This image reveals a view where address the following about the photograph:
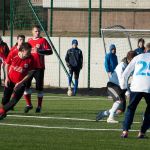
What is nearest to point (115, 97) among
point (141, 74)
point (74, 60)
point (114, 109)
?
point (114, 109)

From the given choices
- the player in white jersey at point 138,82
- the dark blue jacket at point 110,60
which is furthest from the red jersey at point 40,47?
the dark blue jacket at point 110,60

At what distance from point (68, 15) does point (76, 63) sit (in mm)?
12019

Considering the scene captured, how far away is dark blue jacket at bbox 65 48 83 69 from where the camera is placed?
99.2 ft

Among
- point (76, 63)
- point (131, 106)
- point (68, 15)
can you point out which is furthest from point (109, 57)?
point (68, 15)

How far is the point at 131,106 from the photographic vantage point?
1579cm

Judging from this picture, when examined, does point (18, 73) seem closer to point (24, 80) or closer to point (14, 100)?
point (24, 80)

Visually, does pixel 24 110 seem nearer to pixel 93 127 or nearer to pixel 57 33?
pixel 93 127

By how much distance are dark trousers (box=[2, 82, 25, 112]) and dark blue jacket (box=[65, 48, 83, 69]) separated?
422 inches

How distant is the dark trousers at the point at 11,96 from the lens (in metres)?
18.4

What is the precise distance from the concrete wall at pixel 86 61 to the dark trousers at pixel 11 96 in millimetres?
13056

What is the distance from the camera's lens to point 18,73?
62.2 feet

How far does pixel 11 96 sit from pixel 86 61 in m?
13.3

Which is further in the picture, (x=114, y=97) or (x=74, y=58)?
(x=74, y=58)

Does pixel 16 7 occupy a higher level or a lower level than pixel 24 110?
higher
